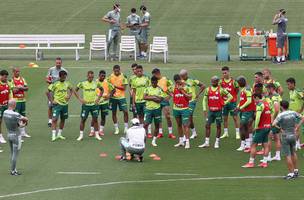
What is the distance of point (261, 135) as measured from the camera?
26141mm

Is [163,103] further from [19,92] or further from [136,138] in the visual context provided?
[19,92]

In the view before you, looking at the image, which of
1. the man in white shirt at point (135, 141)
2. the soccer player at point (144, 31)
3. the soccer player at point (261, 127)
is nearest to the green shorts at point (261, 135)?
the soccer player at point (261, 127)

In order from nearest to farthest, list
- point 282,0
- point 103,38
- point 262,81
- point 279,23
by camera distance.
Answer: point 262,81 → point 279,23 → point 103,38 → point 282,0

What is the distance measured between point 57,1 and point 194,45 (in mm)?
14610

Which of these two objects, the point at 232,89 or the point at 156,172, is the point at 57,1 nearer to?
the point at 232,89

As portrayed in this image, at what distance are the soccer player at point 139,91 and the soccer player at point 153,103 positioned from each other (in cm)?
111

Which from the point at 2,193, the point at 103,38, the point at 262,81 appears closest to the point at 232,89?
the point at 262,81

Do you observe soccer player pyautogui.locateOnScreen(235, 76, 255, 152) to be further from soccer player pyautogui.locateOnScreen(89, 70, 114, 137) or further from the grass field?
soccer player pyautogui.locateOnScreen(89, 70, 114, 137)

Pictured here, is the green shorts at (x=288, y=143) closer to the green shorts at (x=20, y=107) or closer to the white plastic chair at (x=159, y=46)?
the green shorts at (x=20, y=107)

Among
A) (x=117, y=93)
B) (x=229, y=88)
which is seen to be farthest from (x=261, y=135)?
(x=117, y=93)

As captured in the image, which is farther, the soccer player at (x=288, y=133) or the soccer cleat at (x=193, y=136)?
the soccer cleat at (x=193, y=136)

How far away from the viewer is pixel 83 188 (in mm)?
24016

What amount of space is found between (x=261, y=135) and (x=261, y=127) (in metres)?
0.23

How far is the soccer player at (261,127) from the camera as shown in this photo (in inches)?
1029
